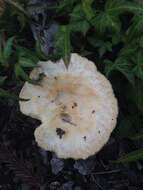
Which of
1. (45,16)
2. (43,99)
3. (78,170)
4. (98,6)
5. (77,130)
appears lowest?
(78,170)

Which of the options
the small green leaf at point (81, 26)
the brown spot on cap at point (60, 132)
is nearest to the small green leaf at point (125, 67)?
the small green leaf at point (81, 26)

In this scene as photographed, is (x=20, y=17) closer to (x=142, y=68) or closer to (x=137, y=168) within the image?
(x=142, y=68)

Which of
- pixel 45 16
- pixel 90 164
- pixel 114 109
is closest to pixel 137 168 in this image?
pixel 90 164

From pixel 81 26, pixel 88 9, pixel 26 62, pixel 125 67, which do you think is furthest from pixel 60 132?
pixel 88 9

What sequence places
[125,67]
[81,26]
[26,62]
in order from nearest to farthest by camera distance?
[26,62] → [125,67] → [81,26]

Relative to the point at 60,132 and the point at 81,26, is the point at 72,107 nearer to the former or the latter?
the point at 60,132

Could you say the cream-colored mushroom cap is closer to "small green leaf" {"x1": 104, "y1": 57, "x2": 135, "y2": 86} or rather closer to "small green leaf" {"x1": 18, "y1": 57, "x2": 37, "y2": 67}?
"small green leaf" {"x1": 18, "y1": 57, "x2": 37, "y2": 67}

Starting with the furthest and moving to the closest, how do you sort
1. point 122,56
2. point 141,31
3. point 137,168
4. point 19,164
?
point 137,168 < point 19,164 < point 122,56 < point 141,31

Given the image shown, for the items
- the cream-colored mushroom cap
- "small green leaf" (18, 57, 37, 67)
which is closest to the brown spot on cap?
the cream-colored mushroom cap

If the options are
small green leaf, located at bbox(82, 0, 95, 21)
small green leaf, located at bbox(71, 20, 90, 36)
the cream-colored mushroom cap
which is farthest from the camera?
small green leaf, located at bbox(71, 20, 90, 36)
